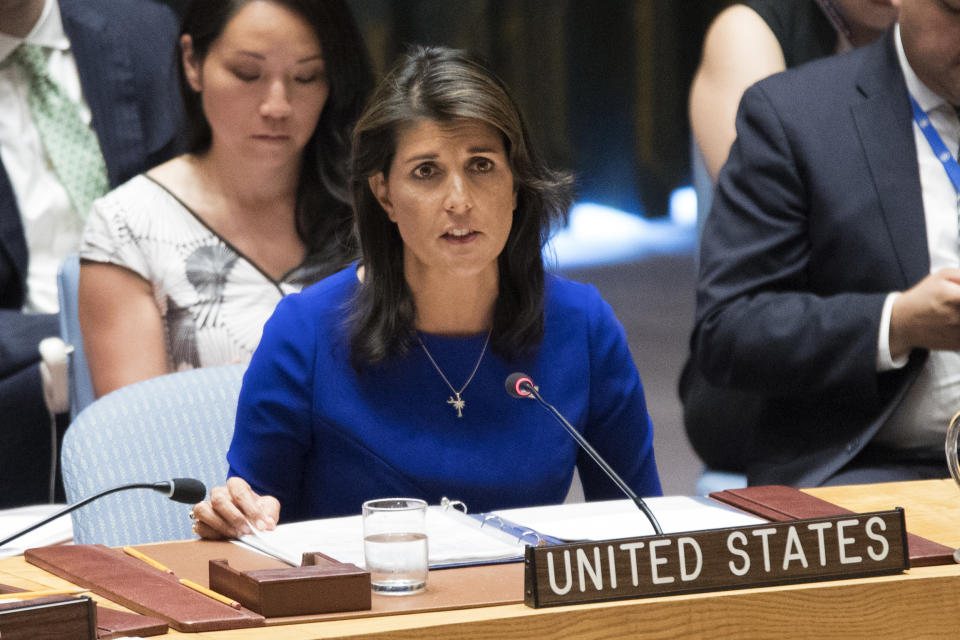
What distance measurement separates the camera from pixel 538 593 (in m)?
1.46

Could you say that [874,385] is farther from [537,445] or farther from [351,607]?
[351,607]

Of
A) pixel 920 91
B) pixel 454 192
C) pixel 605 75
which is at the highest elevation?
pixel 605 75

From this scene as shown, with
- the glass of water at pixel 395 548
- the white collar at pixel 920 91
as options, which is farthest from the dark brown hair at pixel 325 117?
the glass of water at pixel 395 548

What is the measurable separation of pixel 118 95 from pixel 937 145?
183cm

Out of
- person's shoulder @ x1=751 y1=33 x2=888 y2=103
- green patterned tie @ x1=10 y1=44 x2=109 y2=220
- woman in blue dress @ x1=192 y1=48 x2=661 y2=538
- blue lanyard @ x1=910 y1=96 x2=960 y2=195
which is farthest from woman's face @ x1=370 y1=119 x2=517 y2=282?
green patterned tie @ x1=10 y1=44 x2=109 y2=220

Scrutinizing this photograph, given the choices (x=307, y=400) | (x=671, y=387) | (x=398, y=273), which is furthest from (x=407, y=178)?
(x=671, y=387)

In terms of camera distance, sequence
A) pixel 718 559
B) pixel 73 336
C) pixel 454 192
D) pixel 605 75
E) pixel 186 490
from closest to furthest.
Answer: pixel 718 559 < pixel 186 490 < pixel 454 192 < pixel 73 336 < pixel 605 75

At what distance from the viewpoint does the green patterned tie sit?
332 cm

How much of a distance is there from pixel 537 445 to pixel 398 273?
0.35 m

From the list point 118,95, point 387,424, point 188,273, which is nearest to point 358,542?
point 387,424

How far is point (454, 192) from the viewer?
2.15 metres

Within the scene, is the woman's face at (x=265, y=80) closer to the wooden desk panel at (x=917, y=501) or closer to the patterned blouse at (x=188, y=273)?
the patterned blouse at (x=188, y=273)

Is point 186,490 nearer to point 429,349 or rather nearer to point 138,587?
point 138,587

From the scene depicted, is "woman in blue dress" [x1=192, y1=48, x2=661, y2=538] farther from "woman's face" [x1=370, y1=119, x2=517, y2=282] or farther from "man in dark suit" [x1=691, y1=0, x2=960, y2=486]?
"man in dark suit" [x1=691, y1=0, x2=960, y2=486]
